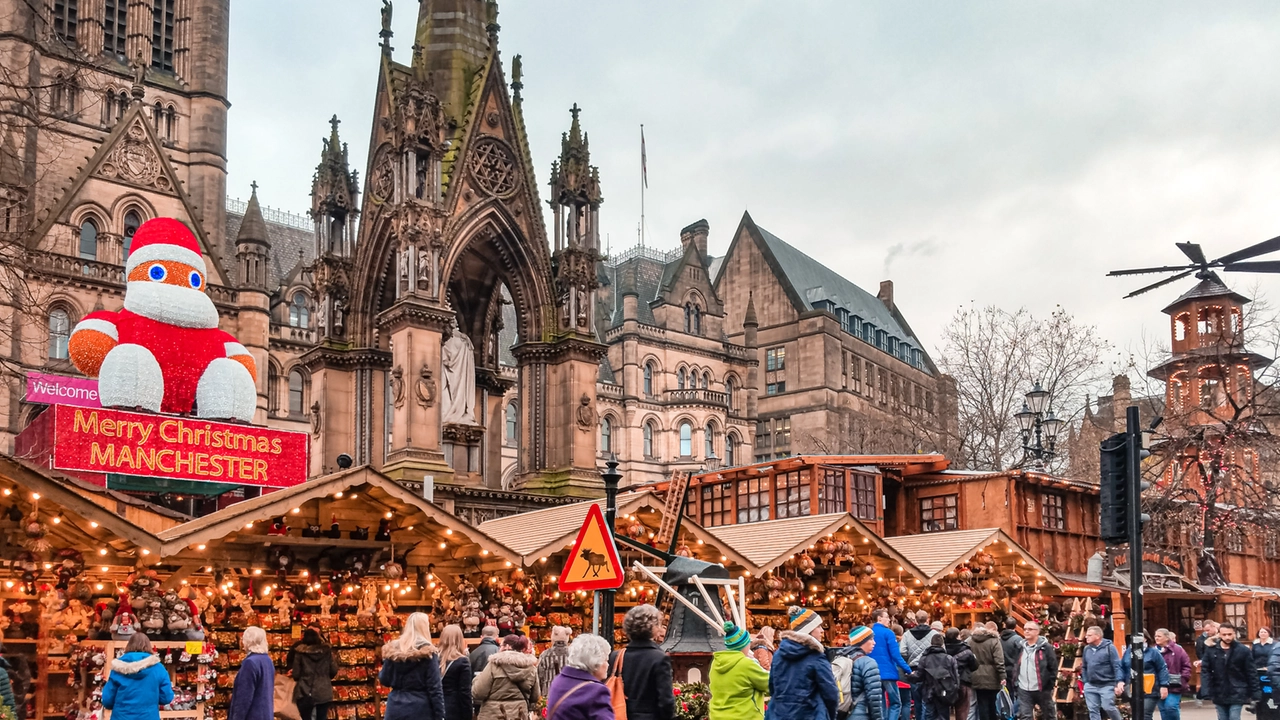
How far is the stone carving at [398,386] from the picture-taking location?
21.3 m

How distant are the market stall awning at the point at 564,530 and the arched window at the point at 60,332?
95.6ft

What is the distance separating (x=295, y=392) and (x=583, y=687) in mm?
49706

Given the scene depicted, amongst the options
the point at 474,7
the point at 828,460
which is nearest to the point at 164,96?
the point at 474,7

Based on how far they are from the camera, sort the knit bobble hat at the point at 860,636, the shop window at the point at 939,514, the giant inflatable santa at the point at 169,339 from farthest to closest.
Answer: the shop window at the point at 939,514 < the giant inflatable santa at the point at 169,339 < the knit bobble hat at the point at 860,636

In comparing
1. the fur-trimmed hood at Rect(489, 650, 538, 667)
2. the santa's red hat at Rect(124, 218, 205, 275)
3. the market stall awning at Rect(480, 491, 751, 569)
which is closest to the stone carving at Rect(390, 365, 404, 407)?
the market stall awning at Rect(480, 491, 751, 569)

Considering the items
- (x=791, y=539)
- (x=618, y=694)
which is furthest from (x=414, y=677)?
(x=791, y=539)

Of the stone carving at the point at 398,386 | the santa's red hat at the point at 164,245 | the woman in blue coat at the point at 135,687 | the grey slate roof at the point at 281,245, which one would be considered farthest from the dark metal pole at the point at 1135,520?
the grey slate roof at the point at 281,245

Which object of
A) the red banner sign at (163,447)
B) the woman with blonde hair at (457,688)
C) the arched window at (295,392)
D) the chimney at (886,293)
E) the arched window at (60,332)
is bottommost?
the woman with blonde hair at (457,688)

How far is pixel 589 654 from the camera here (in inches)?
290

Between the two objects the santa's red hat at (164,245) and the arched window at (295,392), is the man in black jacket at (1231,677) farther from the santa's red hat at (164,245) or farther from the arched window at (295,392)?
the arched window at (295,392)

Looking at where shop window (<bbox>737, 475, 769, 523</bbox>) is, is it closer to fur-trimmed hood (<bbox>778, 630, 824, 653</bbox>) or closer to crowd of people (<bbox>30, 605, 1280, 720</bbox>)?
crowd of people (<bbox>30, 605, 1280, 720</bbox>)

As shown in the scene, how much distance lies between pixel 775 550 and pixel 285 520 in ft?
25.3

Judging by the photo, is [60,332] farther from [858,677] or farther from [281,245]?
[858,677]

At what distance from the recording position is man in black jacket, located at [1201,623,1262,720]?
1519cm
